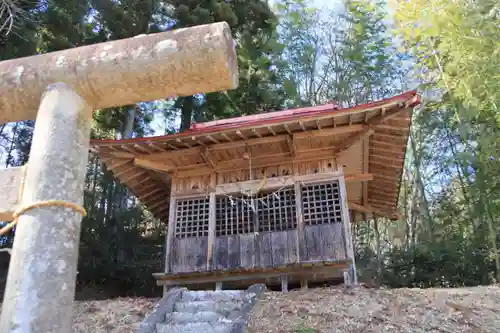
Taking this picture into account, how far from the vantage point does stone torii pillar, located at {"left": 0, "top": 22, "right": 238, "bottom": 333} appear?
7.27 ft

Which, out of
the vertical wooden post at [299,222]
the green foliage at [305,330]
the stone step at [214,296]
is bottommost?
the green foliage at [305,330]

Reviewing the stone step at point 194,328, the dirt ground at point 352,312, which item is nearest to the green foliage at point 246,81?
the dirt ground at point 352,312

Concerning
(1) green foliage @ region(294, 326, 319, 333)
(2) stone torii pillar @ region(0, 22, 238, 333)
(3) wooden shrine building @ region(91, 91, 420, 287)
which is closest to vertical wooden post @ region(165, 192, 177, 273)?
(3) wooden shrine building @ region(91, 91, 420, 287)

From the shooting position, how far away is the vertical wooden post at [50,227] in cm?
217

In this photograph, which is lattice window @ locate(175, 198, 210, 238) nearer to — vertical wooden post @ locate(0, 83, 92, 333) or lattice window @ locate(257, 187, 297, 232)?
lattice window @ locate(257, 187, 297, 232)

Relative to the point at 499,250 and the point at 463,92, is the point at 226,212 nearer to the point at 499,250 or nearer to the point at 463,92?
the point at 463,92

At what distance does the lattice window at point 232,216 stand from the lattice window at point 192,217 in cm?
26

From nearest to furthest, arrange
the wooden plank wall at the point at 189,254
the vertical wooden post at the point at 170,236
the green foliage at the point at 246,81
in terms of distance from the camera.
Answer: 1. the wooden plank wall at the point at 189,254
2. the vertical wooden post at the point at 170,236
3. the green foliage at the point at 246,81

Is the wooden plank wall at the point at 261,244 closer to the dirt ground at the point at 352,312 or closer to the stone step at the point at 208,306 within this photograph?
the dirt ground at the point at 352,312

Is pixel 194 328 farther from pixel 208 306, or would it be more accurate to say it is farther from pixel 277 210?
pixel 277 210

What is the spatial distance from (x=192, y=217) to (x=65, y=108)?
740cm

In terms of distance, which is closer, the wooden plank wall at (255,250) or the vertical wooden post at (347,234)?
the vertical wooden post at (347,234)

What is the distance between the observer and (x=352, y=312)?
6.55 meters

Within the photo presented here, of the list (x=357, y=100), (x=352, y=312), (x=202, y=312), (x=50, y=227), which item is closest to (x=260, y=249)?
(x=352, y=312)
